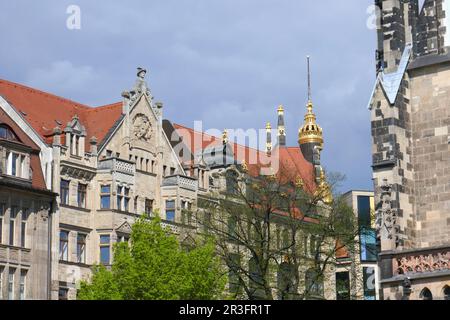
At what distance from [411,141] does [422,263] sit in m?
3.00

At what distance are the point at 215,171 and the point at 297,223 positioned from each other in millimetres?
17871

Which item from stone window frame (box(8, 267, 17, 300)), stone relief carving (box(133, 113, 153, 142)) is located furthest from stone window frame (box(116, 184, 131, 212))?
stone window frame (box(8, 267, 17, 300))

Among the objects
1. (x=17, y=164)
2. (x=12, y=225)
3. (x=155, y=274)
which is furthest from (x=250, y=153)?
(x=155, y=274)

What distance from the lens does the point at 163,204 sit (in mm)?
55000

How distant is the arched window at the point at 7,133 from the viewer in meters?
47.7

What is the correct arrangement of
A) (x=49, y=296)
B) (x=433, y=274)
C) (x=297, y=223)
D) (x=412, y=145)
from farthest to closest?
(x=49, y=296) < (x=297, y=223) < (x=412, y=145) < (x=433, y=274)

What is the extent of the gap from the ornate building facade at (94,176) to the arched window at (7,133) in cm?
69

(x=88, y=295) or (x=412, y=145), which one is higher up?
(x=412, y=145)

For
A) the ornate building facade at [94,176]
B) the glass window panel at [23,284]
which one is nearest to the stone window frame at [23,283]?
the glass window panel at [23,284]

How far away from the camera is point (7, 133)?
1889 inches

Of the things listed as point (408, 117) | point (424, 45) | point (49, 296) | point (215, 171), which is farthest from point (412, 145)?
point (215, 171)

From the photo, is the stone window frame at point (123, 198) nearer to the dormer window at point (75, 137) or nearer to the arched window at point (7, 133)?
the dormer window at point (75, 137)

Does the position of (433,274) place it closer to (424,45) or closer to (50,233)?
(424,45)

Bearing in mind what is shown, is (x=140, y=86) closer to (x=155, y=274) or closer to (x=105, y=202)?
(x=105, y=202)
